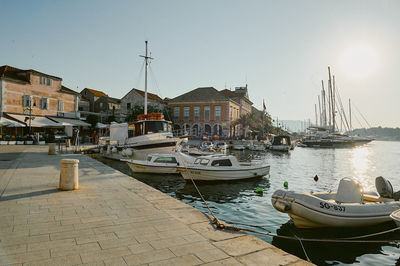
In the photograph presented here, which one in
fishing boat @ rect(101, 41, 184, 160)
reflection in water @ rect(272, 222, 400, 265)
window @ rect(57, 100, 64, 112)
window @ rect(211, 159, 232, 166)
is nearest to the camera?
reflection in water @ rect(272, 222, 400, 265)

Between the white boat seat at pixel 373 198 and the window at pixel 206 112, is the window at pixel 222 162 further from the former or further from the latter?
the window at pixel 206 112

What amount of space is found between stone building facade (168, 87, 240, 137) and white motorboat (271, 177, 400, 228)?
4648 centimetres

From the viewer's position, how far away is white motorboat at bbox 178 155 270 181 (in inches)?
604

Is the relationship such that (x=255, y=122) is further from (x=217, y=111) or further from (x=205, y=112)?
(x=205, y=112)

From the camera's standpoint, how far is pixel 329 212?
766 cm

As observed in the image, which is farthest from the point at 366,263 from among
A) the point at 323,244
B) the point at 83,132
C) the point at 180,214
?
the point at 83,132

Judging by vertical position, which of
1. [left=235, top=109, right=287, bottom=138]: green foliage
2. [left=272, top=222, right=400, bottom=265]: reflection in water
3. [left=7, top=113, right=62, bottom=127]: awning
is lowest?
[left=272, top=222, right=400, bottom=265]: reflection in water

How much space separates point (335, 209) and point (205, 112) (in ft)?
162

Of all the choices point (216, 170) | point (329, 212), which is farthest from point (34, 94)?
point (329, 212)

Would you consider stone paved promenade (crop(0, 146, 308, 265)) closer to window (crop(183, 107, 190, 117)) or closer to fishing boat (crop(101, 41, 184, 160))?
fishing boat (crop(101, 41, 184, 160))

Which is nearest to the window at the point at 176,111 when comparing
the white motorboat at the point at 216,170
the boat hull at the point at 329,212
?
the white motorboat at the point at 216,170

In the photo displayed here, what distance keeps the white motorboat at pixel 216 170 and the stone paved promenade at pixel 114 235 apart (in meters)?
7.23

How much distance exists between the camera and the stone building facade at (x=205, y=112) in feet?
181

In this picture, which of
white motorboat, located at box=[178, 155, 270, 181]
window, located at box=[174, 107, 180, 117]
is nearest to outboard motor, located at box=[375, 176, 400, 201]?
white motorboat, located at box=[178, 155, 270, 181]
